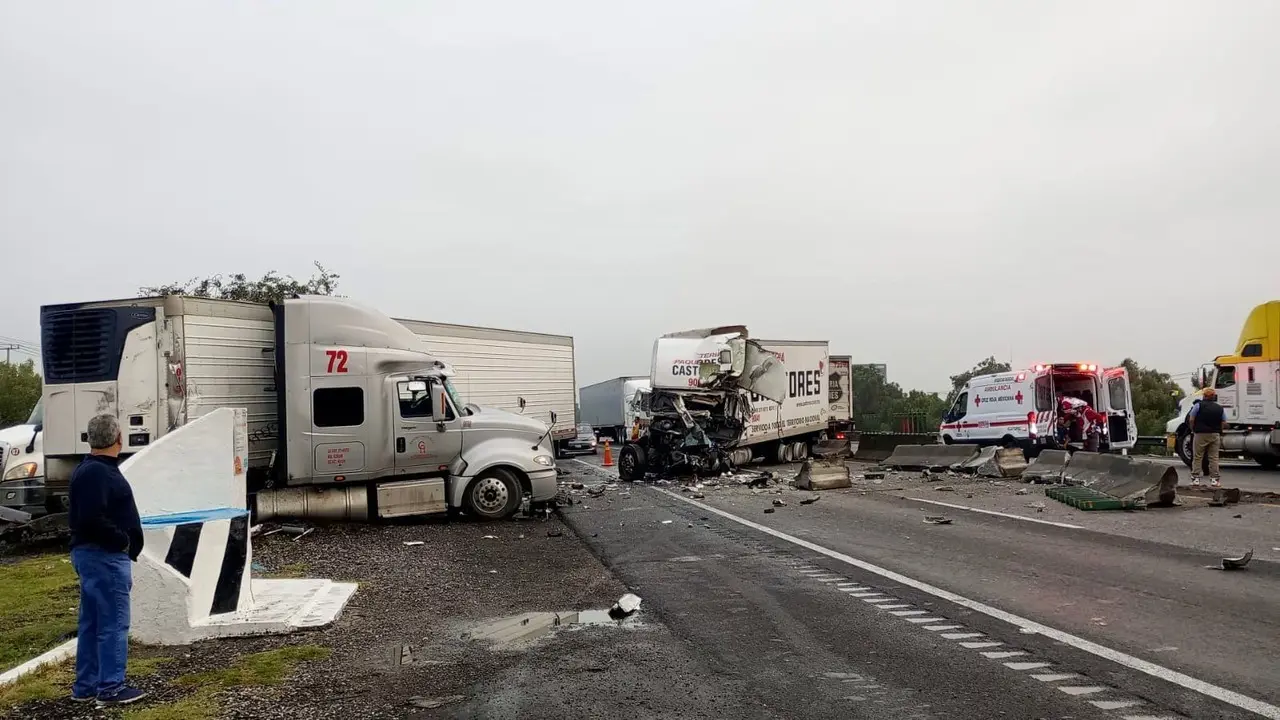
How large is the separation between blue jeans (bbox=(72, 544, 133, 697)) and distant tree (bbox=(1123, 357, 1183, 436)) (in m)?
55.0

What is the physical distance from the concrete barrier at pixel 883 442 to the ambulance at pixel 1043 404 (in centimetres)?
119

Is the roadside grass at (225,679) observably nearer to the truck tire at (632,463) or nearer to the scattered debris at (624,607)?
the scattered debris at (624,607)

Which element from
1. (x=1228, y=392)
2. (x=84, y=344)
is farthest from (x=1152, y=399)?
(x=84, y=344)

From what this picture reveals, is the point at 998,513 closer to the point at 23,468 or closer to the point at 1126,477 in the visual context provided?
the point at 1126,477

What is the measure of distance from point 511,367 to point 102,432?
18388mm

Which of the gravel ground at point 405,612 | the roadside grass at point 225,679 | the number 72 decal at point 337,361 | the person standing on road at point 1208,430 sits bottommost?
the gravel ground at point 405,612

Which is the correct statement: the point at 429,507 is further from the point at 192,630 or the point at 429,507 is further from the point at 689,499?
the point at 192,630

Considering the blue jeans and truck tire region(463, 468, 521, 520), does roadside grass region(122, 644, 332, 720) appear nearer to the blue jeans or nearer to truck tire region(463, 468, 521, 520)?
the blue jeans

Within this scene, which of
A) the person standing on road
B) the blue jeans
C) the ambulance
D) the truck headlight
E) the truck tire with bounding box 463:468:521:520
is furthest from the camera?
the ambulance

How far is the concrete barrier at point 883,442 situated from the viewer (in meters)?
24.1

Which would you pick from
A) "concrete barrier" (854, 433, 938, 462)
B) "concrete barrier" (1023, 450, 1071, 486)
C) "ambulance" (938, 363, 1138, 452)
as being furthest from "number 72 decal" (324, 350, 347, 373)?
"ambulance" (938, 363, 1138, 452)

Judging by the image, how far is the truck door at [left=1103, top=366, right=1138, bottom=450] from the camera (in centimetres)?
2211

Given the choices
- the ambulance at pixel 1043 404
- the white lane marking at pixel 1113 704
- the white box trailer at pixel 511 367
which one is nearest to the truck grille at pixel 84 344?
the white box trailer at pixel 511 367

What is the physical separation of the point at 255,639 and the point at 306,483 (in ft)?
21.8
